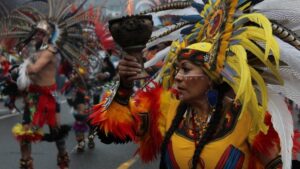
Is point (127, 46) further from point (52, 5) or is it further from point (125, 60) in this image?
point (52, 5)

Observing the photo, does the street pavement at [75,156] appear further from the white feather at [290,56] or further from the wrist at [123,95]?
the white feather at [290,56]

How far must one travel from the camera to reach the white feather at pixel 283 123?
254 centimetres

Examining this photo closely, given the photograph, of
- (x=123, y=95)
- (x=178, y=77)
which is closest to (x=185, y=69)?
(x=178, y=77)

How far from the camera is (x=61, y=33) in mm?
6105

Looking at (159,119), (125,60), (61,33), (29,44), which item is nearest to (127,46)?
(125,60)

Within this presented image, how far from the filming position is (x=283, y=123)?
2.62 meters

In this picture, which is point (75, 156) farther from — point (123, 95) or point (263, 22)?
point (263, 22)

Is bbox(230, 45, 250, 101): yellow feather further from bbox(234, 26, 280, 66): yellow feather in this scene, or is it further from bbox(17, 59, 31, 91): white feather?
bbox(17, 59, 31, 91): white feather

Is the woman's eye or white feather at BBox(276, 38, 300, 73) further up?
white feather at BBox(276, 38, 300, 73)

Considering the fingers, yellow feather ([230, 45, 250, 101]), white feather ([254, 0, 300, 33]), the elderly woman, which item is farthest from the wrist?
white feather ([254, 0, 300, 33])

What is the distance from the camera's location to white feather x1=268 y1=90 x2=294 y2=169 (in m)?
2.54

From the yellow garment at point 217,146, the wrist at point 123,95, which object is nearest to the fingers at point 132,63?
the wrist at point 123,95

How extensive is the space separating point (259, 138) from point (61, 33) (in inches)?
154

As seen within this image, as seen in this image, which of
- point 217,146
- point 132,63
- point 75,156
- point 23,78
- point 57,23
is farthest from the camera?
point 75,156
